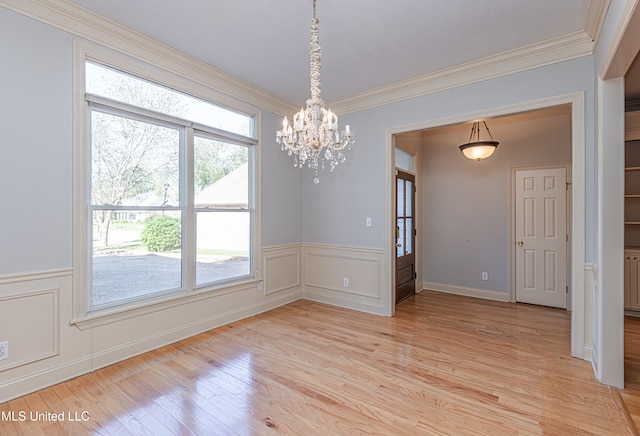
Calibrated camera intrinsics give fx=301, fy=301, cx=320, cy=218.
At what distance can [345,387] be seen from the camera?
2320 millimetres

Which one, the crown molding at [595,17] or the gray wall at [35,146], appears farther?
the crown molding at [595,17]

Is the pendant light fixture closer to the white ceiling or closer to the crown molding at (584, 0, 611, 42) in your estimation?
Result: the white ceiling

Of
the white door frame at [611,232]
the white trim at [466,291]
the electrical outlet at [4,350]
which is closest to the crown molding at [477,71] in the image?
the white door frame at [611,232]

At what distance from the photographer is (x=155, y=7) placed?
2383 millimetres

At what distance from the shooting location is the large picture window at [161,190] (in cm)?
265

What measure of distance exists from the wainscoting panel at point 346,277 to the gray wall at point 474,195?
167 centimetres

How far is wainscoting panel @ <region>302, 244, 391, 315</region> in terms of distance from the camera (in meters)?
4.05

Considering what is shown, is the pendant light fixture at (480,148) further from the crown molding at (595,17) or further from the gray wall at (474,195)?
the crown molding at (595,17)

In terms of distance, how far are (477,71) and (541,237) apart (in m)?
2.65

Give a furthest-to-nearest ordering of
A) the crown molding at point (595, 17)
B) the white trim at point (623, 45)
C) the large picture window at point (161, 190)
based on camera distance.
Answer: the large picture window at point (161, 190) → the crown molding at point (595, 17) → the white trim at point (623, 45)

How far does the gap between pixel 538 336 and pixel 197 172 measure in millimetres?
4153

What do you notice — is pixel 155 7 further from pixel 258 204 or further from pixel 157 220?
pixel 258 204

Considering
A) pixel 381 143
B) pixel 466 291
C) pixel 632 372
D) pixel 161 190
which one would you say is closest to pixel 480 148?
pixel 381 143

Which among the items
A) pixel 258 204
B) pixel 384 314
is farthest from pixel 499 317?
pixel 258 204
